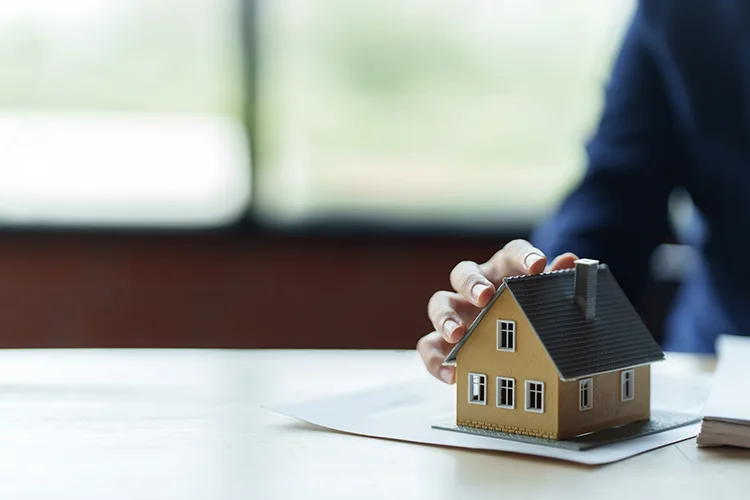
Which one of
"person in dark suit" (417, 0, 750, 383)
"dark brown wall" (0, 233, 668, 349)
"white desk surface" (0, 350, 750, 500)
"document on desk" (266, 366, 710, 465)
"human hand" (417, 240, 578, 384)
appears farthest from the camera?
"dark brown wall" (0, 233, 668, 349)

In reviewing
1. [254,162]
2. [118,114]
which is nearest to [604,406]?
[254,162]

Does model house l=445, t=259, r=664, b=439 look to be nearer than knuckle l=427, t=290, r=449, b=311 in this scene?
Yes

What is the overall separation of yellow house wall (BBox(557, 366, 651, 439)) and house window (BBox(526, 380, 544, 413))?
2 cm

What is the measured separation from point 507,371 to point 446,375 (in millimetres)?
175

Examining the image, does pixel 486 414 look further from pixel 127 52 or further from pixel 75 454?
pixel 127 52

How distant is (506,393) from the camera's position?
0.93 meters

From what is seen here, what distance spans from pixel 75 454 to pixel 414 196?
84.8 inches

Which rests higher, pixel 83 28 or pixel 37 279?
pixel 83 28

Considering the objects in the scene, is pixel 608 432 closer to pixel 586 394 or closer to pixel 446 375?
pixel 586 394

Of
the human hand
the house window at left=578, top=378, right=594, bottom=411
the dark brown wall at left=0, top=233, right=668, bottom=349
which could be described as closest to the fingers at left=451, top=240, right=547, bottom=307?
the human hand

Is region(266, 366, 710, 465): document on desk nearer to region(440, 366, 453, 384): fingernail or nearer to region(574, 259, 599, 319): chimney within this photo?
region(440, 366, 453, 384): fingernail

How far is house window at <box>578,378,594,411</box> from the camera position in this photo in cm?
93

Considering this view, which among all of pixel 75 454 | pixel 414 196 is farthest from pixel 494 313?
pixel 414 196

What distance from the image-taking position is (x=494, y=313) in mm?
935
